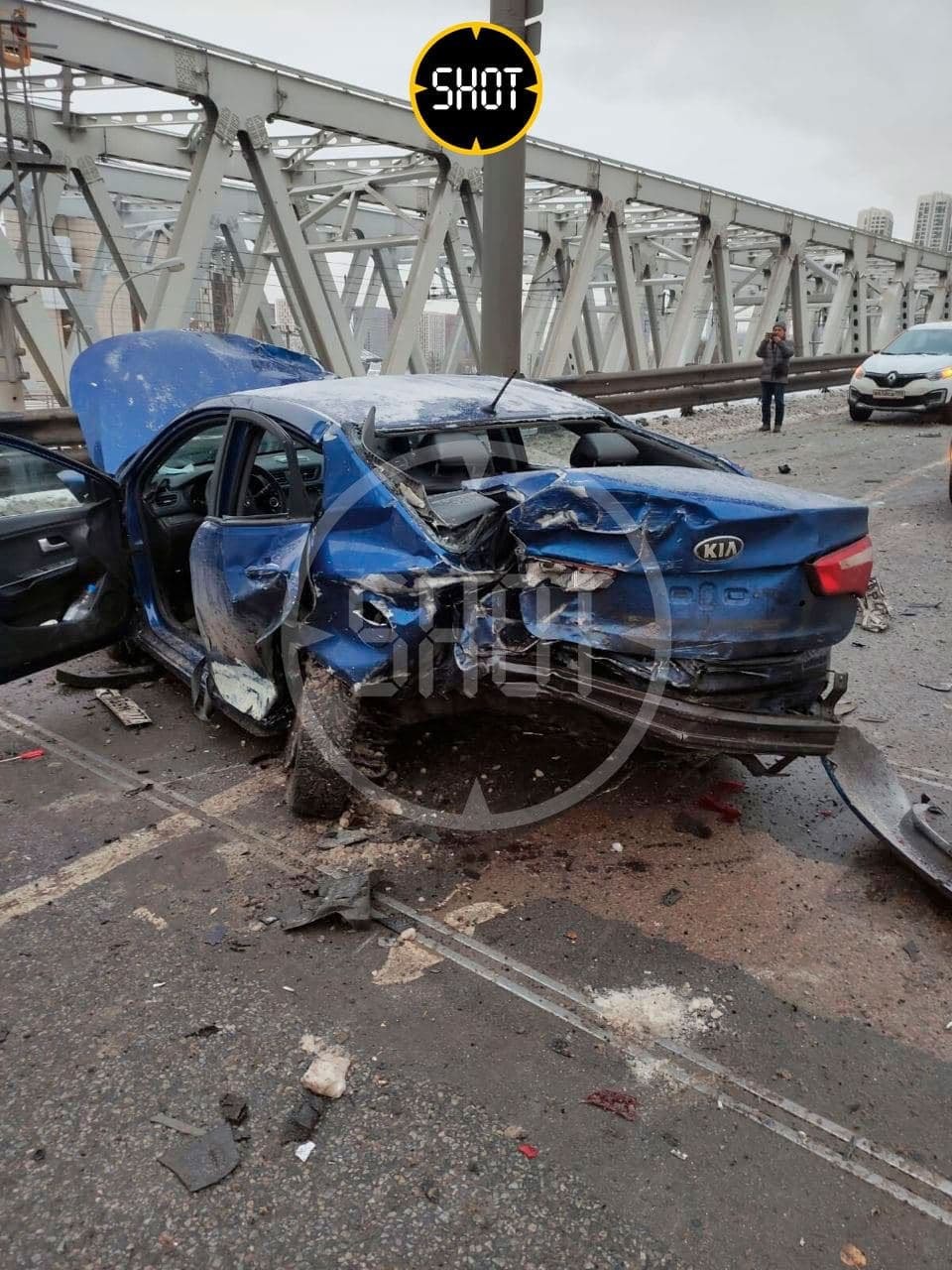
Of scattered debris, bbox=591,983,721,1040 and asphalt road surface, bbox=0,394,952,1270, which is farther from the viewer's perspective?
scattered debris, bbox=591,983,721,1040

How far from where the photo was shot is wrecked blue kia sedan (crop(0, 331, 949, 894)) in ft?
8.56

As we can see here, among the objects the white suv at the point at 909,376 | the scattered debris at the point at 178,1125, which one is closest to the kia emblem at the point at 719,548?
the scattered debris at the point at 178,1125

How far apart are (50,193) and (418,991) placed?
11503 mm

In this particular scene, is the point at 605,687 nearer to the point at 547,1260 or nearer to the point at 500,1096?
the point at 500,1096

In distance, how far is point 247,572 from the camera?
324 centimetres

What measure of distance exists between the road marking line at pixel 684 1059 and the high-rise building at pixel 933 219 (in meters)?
69.5

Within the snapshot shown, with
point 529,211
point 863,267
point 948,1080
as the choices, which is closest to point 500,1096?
point 948,1080

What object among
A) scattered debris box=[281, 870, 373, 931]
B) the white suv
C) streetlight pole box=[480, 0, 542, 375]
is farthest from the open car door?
the white suv

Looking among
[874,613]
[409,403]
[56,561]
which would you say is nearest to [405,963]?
[409,403]

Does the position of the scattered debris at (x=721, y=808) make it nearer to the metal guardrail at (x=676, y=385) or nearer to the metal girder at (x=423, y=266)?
the metal guardrail at (x=676, y=385)

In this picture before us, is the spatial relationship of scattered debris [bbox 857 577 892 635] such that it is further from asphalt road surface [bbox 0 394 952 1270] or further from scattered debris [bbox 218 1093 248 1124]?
scattered debris [bbox 218 1093 248 1124]

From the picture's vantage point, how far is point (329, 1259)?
1.67 metres

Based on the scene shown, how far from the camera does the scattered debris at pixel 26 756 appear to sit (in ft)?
12.3

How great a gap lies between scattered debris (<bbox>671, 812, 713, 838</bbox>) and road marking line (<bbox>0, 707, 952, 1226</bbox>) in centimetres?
94
